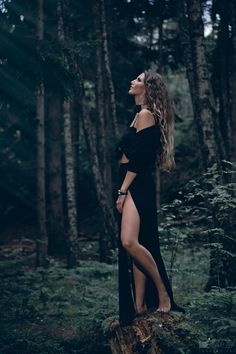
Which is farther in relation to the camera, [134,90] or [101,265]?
[101,265]

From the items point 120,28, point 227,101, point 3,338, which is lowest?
point 3,338

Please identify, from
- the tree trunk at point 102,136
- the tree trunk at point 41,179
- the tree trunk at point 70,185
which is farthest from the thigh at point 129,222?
the tree trunk at point 102,136

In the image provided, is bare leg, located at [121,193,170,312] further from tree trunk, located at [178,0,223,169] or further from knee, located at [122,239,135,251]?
tree trunk, located at [178,0,223,169]

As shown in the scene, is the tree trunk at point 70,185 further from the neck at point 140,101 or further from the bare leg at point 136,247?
the bare leg at point 136,247

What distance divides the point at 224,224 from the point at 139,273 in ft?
9.13

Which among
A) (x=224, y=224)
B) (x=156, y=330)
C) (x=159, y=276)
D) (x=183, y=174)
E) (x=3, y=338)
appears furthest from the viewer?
(x=183, y=174)

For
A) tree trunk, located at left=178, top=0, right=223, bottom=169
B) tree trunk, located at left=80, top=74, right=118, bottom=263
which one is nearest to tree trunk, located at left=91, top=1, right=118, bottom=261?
tree trunk, located at left=80, top=74, right=118, bottom=263

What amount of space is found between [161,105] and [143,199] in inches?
46.1

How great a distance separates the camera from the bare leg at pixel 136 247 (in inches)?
223

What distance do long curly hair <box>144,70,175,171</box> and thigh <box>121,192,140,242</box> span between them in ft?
2.55

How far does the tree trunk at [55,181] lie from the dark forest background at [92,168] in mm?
54

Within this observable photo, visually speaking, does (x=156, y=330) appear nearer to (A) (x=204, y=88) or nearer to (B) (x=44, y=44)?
(A) (x=204, y=88)

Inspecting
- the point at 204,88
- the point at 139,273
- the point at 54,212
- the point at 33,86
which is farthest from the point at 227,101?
the point at 139,273

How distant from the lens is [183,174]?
23.3 m
